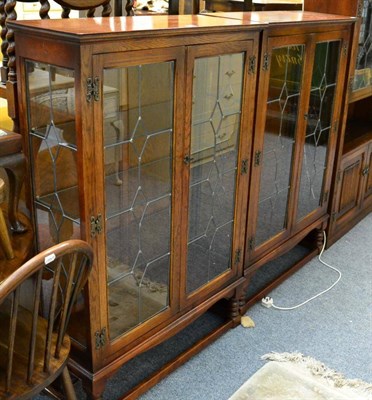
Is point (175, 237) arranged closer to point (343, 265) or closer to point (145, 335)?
point (145, 335)

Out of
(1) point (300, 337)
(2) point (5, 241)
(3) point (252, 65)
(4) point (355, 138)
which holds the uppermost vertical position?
(3) point (252, 65)

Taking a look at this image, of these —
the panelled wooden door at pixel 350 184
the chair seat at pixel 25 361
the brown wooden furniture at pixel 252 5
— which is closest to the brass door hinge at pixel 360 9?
the panelled wooden door at pixel 350 184

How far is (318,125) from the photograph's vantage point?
258cm

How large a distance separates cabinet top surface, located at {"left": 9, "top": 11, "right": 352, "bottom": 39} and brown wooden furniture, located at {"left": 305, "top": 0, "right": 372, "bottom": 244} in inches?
20.2

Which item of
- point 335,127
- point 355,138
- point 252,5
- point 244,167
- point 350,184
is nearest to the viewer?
point 244,167

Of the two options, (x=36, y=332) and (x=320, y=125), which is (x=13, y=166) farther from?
(x=320, y=125)

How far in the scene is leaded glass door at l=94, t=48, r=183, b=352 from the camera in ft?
5.05

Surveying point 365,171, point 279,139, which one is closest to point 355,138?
point 365,171

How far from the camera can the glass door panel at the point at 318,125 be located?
245cm

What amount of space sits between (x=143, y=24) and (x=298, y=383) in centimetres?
139

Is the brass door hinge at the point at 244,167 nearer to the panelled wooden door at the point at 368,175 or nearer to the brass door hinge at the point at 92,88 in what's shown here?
the brass door hinge at the point at 92,88

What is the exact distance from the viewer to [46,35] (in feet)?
4.68

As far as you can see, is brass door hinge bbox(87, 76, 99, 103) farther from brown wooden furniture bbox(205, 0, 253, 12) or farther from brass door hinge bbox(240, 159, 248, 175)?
brown wooden furniture bbox(205, 0, 253, 12)

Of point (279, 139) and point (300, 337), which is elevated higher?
point (279, 139)
